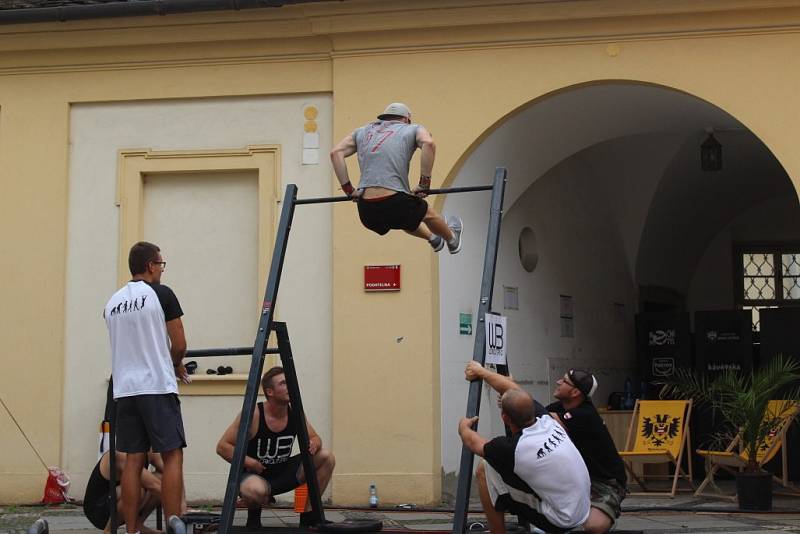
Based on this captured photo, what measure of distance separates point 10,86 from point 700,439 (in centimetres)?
811

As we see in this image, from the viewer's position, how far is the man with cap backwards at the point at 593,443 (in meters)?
7.73

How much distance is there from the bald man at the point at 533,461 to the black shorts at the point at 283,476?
1.83 meters

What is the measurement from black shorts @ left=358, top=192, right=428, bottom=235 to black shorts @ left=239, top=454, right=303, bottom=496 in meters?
1.97

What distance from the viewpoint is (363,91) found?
10.8 metres

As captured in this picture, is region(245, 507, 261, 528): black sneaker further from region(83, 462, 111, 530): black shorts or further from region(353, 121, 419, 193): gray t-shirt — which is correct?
region(353, 121, 419, 193): gray t-shirt

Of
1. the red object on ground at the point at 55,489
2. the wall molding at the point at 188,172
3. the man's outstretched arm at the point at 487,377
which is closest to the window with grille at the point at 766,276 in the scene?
the wall molding at the point at 188,172

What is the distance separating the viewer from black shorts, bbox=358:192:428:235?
709 centimetres

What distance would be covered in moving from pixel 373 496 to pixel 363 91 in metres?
3.50

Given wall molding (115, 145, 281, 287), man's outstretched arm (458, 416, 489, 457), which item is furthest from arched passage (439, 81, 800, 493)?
man's outstretched arm (458, 416, 489, 457)

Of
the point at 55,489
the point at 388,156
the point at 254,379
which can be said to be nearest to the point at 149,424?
the point at 254,379

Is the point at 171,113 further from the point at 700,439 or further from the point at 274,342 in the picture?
the point at 700,439

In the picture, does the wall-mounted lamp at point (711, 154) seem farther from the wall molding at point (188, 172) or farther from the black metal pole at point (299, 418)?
the black metal pole at point (299, 418)

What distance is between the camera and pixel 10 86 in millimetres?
11391

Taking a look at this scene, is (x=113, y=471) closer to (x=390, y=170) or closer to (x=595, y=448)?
(x=390, y=170)
